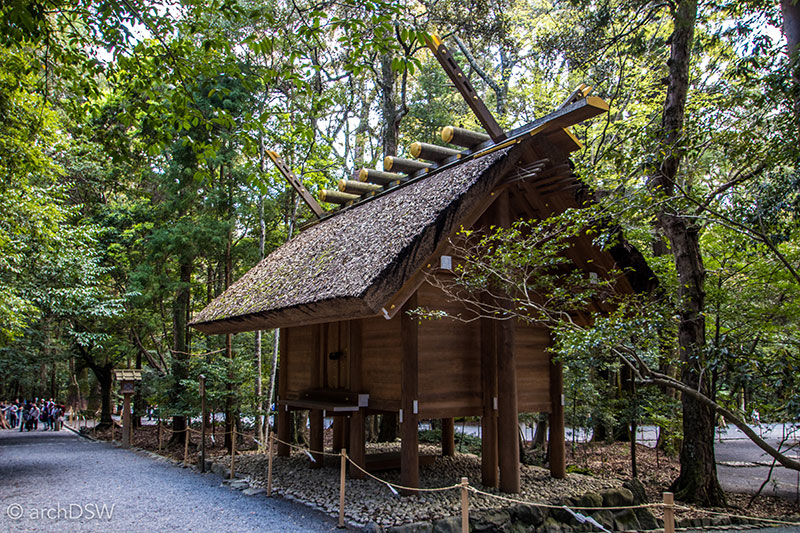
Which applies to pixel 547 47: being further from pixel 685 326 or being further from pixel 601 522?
pixel 601 522

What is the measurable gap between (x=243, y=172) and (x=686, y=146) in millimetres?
11099

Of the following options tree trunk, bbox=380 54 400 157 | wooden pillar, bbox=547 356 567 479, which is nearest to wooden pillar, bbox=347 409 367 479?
wooden pillar, bbox=547 356 567 479

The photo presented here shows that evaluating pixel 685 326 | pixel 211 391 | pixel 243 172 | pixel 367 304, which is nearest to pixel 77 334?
pixel 211 391

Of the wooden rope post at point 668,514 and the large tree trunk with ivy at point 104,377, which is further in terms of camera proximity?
the large tree trunk with ivy at point 104,377

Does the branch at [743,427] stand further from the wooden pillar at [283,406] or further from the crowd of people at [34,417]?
the crowd of people at [34,417]

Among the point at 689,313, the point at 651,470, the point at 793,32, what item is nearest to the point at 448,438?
the point at 689,313

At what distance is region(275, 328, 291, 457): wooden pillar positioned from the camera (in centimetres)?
1023

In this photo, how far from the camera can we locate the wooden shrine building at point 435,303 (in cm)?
665

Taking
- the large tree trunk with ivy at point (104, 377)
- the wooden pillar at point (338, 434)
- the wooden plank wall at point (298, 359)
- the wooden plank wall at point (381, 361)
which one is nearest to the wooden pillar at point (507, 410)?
the wooden plank wall at point (381, 361)

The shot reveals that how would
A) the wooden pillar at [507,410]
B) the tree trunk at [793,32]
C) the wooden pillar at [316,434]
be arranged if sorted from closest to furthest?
the tree trunk at [793,32] < the wooden pillar at [507,410] < the wooden pillar at [316,434]

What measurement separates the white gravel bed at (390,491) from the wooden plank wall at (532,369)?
1.13m

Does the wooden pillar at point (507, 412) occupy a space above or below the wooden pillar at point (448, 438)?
above

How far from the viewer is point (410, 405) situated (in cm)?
685

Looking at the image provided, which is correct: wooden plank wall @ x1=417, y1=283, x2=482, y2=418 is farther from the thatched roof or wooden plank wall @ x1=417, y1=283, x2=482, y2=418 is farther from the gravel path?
the gravel path
